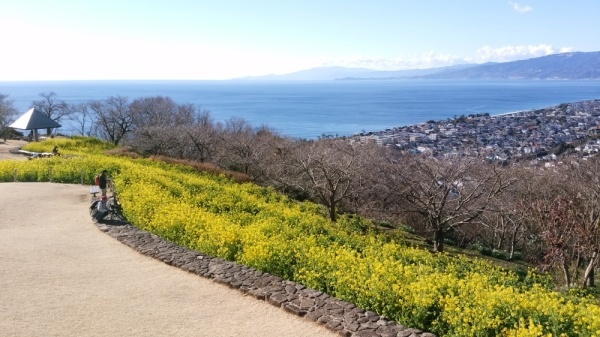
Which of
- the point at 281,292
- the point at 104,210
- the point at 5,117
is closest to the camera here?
the point at 281,292

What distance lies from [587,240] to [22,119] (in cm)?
3838

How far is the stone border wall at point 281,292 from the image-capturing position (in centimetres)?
705

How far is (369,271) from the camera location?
Answer: 336 inches

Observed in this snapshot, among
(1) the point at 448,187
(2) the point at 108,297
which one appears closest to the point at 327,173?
(1) the point at 448,187

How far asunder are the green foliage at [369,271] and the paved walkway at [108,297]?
114cm

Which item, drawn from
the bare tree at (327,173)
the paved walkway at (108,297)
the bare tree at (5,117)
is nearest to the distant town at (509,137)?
the bare tree at (327,173)

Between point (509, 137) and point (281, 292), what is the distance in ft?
171

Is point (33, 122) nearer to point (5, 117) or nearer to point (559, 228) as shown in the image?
point (5, 117)

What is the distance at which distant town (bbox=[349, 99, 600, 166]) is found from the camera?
39969 mm

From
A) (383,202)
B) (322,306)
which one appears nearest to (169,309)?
(322,306)

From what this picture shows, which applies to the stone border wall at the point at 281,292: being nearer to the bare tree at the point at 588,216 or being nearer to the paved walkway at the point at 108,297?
the paved walkway at the point at 108,297

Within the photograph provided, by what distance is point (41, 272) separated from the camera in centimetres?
959

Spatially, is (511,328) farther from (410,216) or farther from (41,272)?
(410,216)

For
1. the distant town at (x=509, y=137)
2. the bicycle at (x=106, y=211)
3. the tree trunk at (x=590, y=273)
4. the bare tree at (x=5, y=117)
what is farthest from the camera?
the bare tree at (x=5, y=117)
